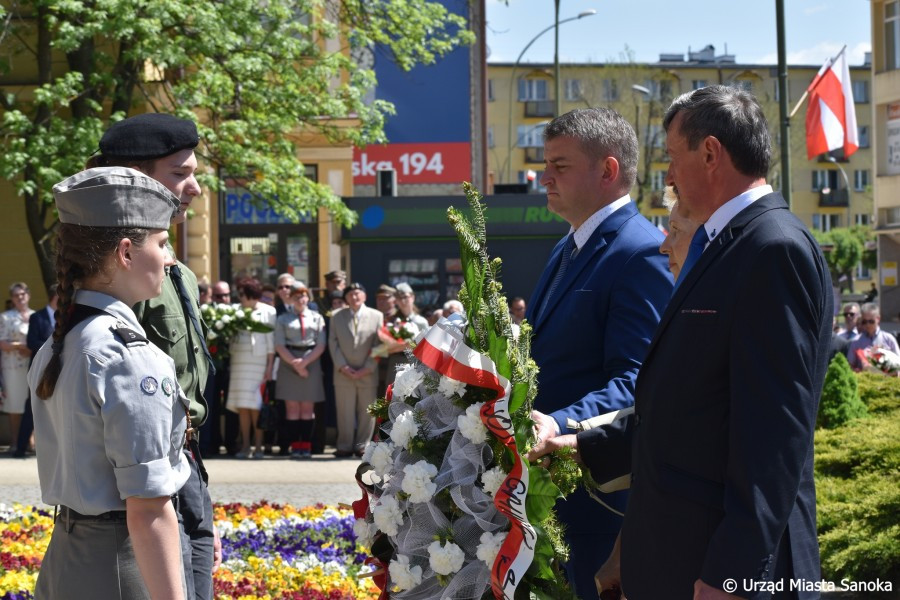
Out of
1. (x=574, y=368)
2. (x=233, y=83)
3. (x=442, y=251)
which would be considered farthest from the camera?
(x=442, y=251)

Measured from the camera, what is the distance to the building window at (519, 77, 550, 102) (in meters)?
87.9

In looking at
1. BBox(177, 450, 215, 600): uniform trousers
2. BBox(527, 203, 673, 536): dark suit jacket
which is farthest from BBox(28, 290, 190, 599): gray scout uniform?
BBox(527, 203, 673, 536): dark suit jacket

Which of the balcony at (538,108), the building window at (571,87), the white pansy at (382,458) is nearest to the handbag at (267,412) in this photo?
the white pansy at (382,458)

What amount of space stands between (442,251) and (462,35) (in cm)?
349

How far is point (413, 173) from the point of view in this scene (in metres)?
29.8

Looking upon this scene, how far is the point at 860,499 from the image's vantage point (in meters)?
6.70

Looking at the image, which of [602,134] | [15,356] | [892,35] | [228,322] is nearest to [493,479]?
[602,134]

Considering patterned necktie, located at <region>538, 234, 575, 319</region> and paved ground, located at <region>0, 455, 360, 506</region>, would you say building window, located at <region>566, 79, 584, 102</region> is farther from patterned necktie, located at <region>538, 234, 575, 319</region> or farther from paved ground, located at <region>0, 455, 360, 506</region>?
patterned necktie, located at <region>538, 234, 575, 319</region>

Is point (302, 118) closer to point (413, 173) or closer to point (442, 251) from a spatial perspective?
point (442, 251)

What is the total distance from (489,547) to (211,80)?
13247 mm

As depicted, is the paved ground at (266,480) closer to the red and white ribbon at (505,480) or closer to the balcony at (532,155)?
the red and white ribbon at (505,480)

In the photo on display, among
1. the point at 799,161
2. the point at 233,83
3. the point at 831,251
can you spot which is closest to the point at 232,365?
the point at 233,83

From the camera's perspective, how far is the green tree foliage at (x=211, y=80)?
14609mm

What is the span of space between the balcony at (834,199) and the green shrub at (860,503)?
85165mm
